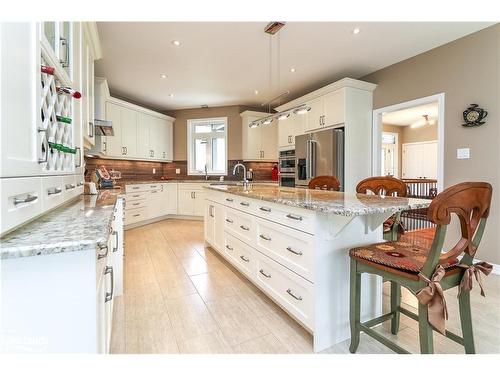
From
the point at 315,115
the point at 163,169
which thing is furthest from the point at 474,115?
the point at 163,169

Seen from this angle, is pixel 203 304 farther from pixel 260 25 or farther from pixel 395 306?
pixel 260 25

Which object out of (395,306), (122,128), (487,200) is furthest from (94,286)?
(122,128)

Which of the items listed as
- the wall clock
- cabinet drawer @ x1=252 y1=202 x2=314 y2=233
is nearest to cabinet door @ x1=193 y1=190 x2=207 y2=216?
cabinet drawer @ x1=252 y1=202 x2=314 y2=233

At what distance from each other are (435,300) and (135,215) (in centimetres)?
471

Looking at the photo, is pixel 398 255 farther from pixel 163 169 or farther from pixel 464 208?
pixel 163 169

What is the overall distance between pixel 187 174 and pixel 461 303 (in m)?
5.63

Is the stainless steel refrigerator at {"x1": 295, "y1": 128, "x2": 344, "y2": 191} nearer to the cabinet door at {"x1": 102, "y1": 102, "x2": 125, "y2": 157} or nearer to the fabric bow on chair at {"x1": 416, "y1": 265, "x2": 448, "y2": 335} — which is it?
the fabric bow on chair at {"x1": 416, "y1": 265, "x2": 448, "y2": 335}

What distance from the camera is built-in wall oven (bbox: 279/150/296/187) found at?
4762 millimetres

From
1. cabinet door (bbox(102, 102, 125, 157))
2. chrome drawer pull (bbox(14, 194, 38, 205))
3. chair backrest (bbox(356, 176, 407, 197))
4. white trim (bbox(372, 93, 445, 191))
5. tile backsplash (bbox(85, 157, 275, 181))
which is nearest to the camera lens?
chrome drawer pull (bbox(14, 194, 38, 205))

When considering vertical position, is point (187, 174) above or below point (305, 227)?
above

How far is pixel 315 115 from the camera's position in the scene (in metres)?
4.21

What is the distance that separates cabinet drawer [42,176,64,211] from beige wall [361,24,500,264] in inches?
150
